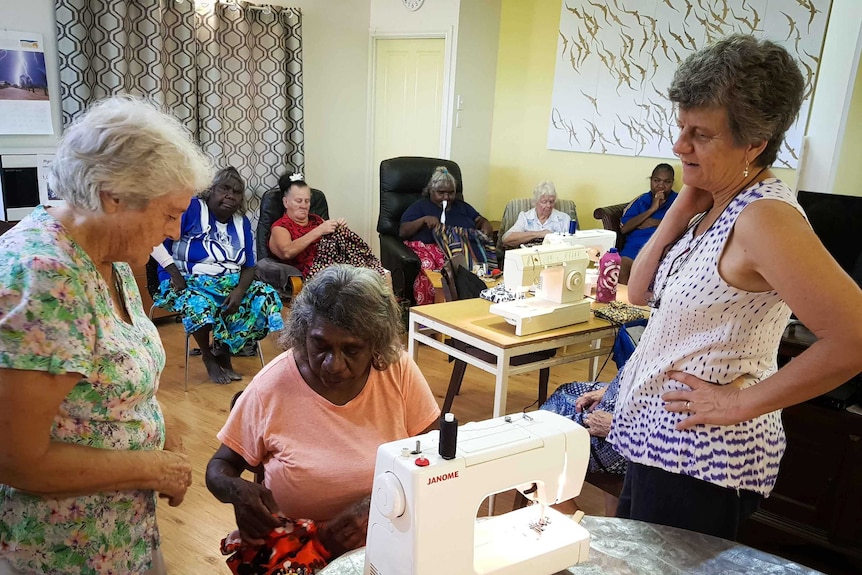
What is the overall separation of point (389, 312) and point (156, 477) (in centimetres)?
61

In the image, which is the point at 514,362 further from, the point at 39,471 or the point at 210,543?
the point at 39,471

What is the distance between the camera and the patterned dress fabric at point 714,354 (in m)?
1.19

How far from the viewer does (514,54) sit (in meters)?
5.68

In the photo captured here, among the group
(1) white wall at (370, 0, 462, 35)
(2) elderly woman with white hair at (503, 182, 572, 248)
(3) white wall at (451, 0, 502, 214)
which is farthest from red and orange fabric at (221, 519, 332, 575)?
(1) white wall at (370, 0, 462, 35)

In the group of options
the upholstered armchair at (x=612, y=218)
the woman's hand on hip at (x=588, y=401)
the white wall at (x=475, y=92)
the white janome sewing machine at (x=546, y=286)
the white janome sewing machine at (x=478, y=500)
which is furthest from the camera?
the white wall at (x=475, y=92)

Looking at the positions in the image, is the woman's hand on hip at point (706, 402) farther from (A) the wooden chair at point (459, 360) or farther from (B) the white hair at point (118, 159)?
(A) the wooden chair at point (459, 360)

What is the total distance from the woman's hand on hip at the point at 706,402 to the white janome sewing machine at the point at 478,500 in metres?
0.21

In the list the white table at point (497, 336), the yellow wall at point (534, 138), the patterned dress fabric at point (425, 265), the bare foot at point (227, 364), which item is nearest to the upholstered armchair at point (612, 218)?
the yellow wall at point (534, 138)

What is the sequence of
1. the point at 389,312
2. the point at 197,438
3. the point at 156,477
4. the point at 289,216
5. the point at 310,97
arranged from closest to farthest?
the point at 156,477 < the point at 389,312 < the point at 197,438 < the point at 289,216 < the point at 310,97

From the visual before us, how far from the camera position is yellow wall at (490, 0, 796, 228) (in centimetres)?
533

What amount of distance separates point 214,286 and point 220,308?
0.13 metres

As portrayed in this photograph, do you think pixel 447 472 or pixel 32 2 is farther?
pixel 32 2

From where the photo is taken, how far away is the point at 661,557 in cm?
117

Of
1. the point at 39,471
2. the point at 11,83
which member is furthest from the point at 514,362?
the point at 11,83
